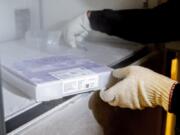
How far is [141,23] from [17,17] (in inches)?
21.1

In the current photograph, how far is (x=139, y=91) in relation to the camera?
84 cm

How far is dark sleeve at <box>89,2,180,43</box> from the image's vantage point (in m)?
1.08

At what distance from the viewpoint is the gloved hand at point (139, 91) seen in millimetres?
820

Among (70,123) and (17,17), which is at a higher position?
(17,17)

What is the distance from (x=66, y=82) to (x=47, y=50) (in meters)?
0.35

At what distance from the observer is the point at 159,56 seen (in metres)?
1.21

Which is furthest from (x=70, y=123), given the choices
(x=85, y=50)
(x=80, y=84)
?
(x=85, y=50)

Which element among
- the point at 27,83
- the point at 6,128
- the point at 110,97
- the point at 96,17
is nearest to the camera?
the point at 6,128

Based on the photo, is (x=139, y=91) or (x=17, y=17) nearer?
(x=139, y=91)

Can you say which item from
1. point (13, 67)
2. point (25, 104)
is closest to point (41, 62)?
point (13, 67)

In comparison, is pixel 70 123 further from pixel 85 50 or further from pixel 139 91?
pixel 85 50

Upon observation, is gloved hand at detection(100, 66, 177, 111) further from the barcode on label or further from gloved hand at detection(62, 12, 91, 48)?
gloved hand at detection(62, 12, 91, 48)

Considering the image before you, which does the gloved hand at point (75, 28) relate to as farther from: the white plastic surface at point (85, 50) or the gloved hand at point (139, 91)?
the gloved hand at point (139, 91)

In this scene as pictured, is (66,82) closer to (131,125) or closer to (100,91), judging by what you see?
(100,91)
